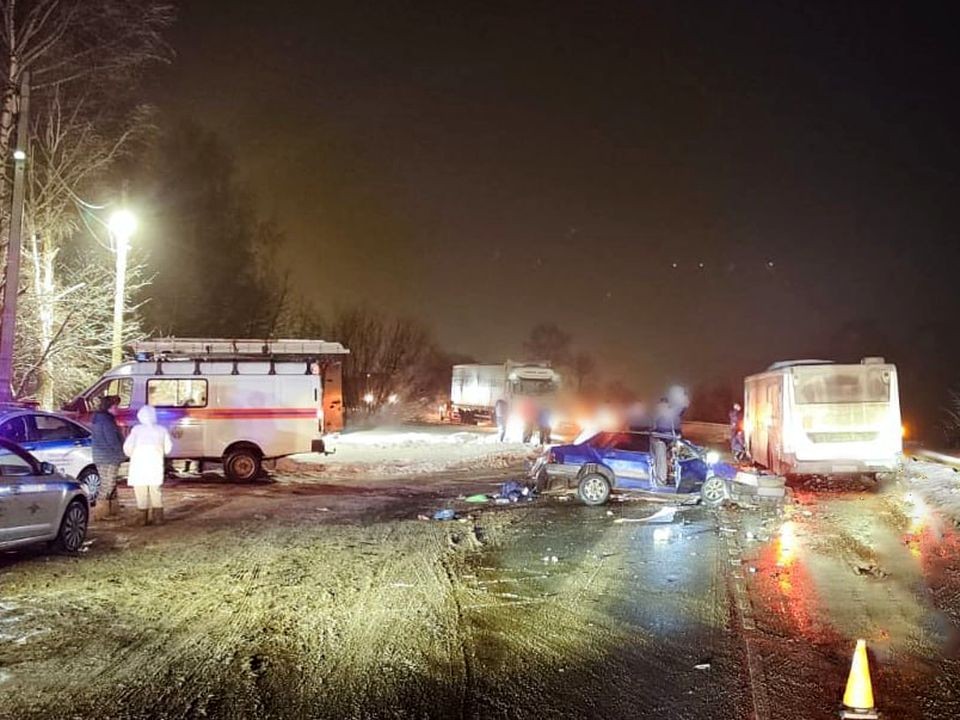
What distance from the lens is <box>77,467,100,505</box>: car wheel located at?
14.1 metres

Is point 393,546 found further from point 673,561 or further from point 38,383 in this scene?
point 38,383

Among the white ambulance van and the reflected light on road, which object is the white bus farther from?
the white ambulance van

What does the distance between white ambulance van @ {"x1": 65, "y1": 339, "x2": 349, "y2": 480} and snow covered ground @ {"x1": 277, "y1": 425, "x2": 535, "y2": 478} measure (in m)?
2.04

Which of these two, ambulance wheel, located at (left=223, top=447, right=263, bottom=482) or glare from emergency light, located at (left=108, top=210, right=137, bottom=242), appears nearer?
ambulance wheel, located at (left=223, top=447, right=263, bottom=482)

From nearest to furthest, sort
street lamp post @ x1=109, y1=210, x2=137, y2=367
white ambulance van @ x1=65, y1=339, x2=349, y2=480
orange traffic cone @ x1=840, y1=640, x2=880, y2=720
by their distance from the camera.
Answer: orange traffic cone @ x1=840, y1=640, x2=880, y2=720
white ambulance van @ x1=65, y1=339, x2=349, y2=480
street lamp post @ x1=109, y1=210, x2=137, y2=367

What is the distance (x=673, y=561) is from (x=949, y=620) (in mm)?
3402

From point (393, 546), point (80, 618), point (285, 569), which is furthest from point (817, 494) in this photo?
point (80, 618)

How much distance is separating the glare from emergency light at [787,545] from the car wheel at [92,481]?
10424mm

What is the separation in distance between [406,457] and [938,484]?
46.3 feet

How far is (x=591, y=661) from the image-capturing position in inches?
256

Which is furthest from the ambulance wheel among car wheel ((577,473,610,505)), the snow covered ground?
car wheel ((577,473,610,505))

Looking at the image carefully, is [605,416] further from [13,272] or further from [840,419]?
[13,272]

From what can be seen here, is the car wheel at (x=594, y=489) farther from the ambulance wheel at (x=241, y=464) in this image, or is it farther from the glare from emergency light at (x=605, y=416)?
the glare from emergency light at (x=605, y=416)

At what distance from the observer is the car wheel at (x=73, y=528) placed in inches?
412
